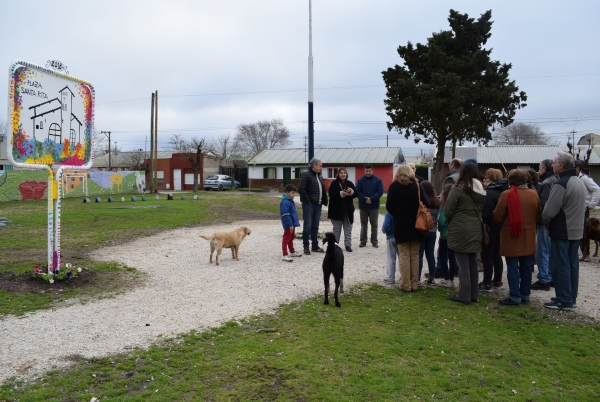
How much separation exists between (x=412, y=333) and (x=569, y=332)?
191cm

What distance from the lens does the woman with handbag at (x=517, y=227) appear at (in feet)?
20.4

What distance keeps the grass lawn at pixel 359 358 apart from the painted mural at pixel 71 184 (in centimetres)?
2299

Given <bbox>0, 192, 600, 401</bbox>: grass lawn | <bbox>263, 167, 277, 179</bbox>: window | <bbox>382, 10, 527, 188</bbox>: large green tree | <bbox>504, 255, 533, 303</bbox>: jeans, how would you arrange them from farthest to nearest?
<bbox>263, 167, 277, 179</bbox>: window → <bbox>382, 10, 527, 188</bbox>: large green tree → <bbox>504, 255, 533, 303</bbox>: jeans → <bbox>0, 192, 600, 401</bbox>: grass lawn

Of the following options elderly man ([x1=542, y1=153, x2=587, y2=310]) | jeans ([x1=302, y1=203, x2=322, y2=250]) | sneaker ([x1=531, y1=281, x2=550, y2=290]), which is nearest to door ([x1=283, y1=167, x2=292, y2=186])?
jeans ([x1=302, y1=203, x2=322, y2=250])

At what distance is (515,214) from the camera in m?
6.20

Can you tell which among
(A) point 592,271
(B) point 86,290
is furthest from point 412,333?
(A) point 592,271

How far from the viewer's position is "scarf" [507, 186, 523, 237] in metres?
6.18

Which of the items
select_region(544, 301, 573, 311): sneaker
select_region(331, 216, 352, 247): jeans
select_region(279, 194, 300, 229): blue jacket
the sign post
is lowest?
select_region(544, 301, 573, 311): sneaker

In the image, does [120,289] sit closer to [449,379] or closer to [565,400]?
[449,379]

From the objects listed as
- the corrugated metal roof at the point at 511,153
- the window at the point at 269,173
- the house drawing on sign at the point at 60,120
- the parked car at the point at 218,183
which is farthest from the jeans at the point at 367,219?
the window at the point at 269,173

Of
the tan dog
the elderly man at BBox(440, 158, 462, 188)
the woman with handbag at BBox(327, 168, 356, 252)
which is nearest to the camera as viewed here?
the elderly man at BBox(440, 158, 462, 188)

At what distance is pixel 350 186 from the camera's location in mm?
10281

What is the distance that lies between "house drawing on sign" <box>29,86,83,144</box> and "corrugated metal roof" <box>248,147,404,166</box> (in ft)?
115

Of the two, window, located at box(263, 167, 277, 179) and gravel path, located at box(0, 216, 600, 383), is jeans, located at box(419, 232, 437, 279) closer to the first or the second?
gravel path, located at box(0, 216, 600, 383)
